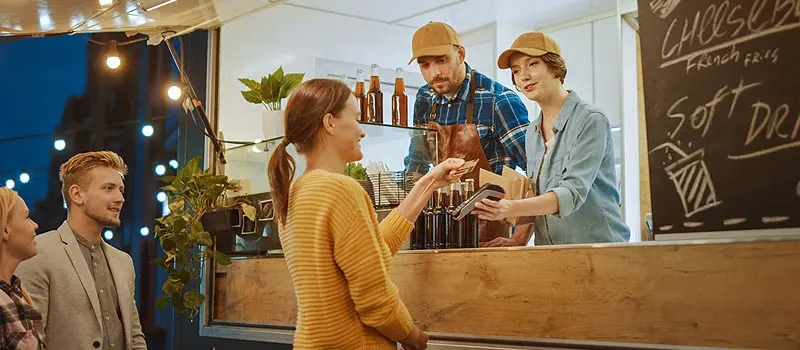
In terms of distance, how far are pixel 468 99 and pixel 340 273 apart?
155 centimetres

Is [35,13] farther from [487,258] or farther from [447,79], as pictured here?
[487,258]

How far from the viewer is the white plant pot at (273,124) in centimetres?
405

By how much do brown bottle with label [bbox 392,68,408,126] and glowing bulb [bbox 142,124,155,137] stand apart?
2766mm

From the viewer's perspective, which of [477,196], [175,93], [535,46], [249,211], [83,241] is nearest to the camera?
[477,196]

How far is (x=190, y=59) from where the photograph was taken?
511 cm

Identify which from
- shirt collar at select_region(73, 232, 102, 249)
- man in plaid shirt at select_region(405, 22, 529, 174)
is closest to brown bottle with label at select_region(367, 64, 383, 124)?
man in plaid shirt at select_region(405, 22, 529, 174)

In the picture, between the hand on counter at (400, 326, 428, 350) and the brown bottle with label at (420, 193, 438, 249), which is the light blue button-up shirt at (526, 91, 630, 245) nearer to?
the brown bottle with label at (420, 193, 438, 249)

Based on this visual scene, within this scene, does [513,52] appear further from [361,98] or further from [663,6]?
[663,6]

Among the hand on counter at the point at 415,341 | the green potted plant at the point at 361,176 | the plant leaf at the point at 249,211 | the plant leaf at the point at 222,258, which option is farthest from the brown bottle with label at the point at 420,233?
the plant leaf at the point at 222,258

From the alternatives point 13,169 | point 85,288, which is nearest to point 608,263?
point 85,288

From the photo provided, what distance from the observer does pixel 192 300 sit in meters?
4.34

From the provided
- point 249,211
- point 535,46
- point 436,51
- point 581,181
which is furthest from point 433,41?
point 249,211

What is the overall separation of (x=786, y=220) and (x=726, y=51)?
43cm

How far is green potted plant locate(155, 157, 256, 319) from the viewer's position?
424 cm
